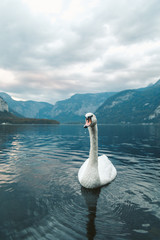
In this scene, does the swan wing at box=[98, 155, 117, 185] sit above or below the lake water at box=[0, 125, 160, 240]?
above

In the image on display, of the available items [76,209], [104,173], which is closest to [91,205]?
[76,209]

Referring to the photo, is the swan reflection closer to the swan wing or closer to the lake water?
the lake water

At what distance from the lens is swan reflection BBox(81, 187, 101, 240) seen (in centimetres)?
625

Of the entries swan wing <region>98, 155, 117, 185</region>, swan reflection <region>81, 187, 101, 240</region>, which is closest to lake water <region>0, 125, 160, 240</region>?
swan reflection <region>81, 187, 101, 240</region>

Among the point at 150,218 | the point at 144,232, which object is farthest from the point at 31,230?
the point at 150,218

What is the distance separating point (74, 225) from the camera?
6.54 meters

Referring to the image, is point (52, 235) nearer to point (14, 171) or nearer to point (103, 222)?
point (103, 222)

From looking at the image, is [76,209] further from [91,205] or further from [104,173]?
[104,173]

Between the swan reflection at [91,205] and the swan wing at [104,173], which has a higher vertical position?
the swan wing at [104,173]

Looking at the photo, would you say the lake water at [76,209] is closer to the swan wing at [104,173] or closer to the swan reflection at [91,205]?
the swan reflection at [91,205]

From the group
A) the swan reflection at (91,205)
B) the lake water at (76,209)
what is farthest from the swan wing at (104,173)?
the swan reflection at (91,205)

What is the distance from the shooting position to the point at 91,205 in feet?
27.1

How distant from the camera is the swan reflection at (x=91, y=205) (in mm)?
6246

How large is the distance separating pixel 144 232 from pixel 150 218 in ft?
3.68
